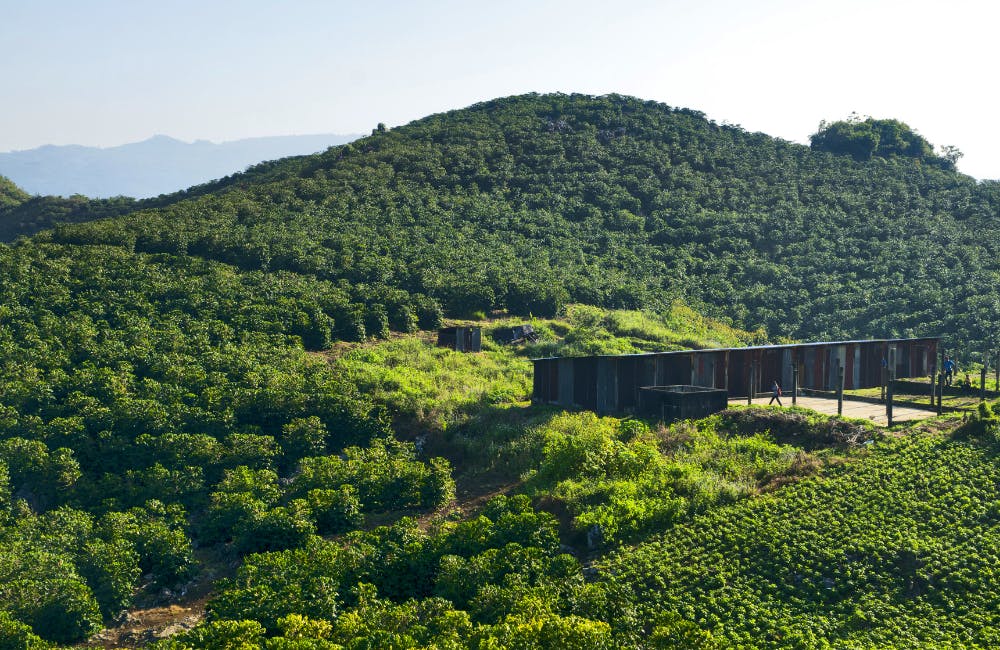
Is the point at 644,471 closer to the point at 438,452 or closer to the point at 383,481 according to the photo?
the point at 383,481

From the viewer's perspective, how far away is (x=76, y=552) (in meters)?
25.2

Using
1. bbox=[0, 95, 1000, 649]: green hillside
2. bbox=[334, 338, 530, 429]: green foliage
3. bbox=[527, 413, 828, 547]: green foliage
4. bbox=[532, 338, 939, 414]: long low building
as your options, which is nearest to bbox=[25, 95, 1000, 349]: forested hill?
bbox=[0, 95, 1000, 649]: green hillside

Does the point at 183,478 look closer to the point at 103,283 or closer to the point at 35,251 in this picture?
the point at 103,283

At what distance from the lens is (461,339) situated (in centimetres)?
4412

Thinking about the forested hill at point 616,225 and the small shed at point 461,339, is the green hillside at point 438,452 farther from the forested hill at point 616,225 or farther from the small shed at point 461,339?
the small shed at point 461,339

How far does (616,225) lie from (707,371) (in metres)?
40.1

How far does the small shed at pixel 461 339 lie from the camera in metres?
44.1

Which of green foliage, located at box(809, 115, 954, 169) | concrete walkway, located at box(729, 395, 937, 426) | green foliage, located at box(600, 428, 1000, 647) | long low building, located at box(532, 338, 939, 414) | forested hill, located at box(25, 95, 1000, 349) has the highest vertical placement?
green foliage, located at box(809, 115, 954, 169)

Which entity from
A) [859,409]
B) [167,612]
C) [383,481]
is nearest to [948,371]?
[859,409]

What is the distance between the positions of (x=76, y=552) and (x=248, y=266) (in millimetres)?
30807

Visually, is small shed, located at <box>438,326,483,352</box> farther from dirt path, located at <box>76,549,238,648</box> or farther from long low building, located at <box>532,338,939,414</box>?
dirt path, located at <box>76,549,238,648</box>

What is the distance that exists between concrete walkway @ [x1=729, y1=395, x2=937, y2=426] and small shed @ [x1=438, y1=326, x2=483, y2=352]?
14.3m

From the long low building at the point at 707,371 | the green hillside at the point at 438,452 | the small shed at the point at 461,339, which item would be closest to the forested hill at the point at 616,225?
the green hillside at the point at 438,452

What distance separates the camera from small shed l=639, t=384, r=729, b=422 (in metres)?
31.5
